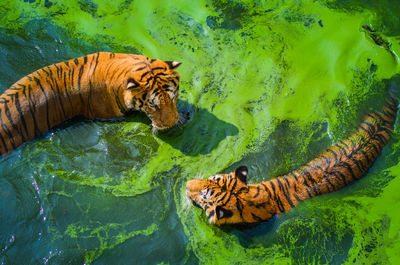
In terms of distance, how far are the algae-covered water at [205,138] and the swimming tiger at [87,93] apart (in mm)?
202

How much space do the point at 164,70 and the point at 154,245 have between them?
192 centimetres

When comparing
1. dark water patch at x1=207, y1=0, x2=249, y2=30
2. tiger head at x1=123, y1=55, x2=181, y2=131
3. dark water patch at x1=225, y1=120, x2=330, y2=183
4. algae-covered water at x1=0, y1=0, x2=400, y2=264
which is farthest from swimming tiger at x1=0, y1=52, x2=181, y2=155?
dark water patch at x1=207, y1=0, x2=249, y2=30

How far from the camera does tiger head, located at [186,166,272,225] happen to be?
361 centimetres

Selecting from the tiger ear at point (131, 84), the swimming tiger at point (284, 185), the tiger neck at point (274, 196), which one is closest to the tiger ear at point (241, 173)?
the swimming tiger at point (284, 185)

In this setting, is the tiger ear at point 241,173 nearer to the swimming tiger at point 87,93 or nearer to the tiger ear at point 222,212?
the tiger ear at point 222,212

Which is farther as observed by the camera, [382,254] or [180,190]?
[180,190]

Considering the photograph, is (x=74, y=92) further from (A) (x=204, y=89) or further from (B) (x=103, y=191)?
(A) (x=204, y=89)

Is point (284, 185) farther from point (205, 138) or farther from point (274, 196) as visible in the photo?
point (205, 138)

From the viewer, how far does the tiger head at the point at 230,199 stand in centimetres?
361

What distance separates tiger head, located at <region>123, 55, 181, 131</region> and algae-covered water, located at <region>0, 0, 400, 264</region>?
36cm

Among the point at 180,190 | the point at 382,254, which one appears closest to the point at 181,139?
the point at 180,190

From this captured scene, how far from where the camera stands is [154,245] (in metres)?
3.72

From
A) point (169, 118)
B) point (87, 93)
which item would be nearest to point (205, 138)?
point (169, 118)

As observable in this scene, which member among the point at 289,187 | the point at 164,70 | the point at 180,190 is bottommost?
the point at 180,190
